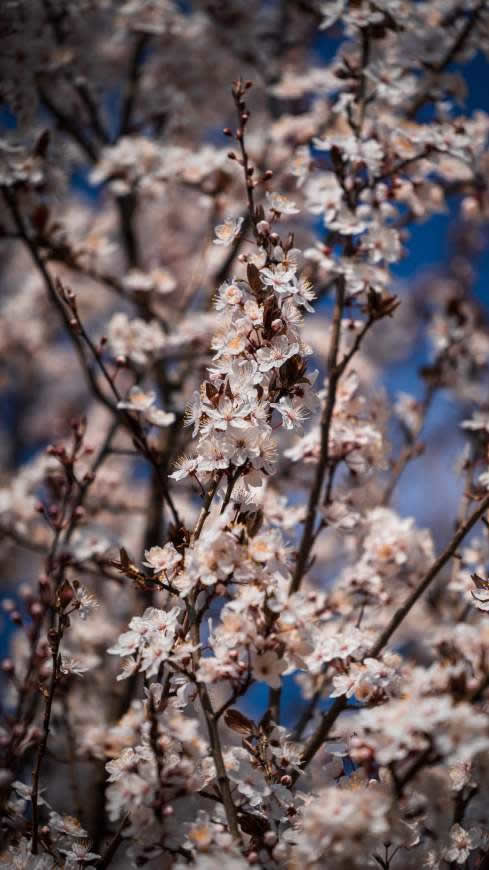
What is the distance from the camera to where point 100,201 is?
28.6 ft

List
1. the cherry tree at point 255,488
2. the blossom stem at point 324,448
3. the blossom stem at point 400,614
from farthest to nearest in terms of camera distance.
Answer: the blossom stem at point 324,448 < the blossom stem at point 400,614 < the cherry tree at point 255,488

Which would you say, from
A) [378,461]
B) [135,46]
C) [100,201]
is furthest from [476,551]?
[100,201]

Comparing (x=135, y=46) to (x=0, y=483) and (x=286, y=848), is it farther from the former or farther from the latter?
(x=286, y=848)

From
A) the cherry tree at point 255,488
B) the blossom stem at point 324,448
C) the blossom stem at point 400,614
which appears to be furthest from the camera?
the blossom stem at point 324,448

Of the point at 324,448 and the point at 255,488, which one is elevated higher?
the point at 324,448

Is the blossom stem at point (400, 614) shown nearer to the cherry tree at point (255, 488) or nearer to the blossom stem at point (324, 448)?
the cherry tree at point (255, 488)

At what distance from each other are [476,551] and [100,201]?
7539mm

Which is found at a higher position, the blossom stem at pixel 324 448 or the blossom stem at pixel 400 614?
the blossom stem at pixel 324 448

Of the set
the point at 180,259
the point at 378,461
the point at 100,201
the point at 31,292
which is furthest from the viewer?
the point at 100,201

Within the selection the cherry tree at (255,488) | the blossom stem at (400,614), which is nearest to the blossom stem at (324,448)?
the cherry tree at (255,488)

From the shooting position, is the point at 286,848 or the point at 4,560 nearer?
the point at 286,848

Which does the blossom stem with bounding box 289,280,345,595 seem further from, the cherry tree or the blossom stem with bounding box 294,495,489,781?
the blossom stem with bounding box 294,495,489,781

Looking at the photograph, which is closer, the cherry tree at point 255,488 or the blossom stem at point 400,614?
the cherry tree at point 255,488

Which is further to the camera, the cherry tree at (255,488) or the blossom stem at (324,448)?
the blossom stem at (324,448)
